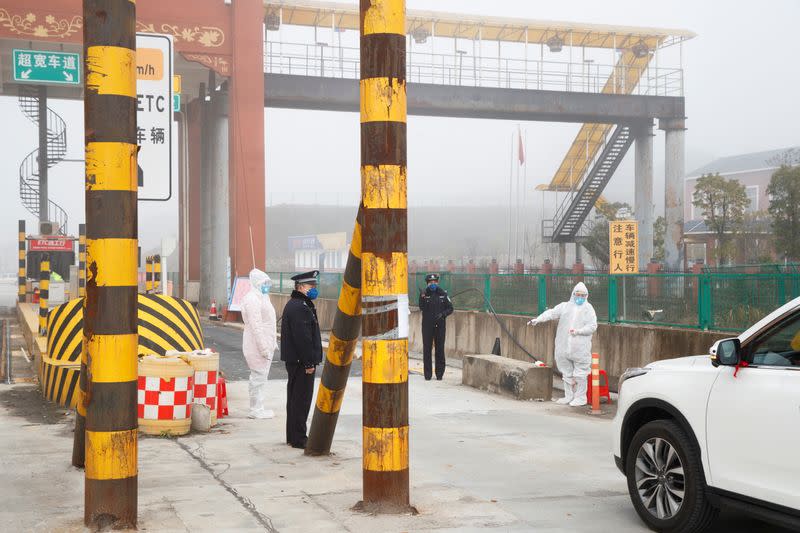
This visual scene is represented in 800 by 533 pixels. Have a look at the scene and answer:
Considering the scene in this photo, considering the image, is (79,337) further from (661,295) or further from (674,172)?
(674,172)

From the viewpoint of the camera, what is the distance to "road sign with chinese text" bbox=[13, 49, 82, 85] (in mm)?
29984

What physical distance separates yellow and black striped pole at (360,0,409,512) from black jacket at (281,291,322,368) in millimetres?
3101

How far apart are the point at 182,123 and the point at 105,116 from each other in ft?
143

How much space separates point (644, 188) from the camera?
150 feet

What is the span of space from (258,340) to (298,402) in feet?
8.71

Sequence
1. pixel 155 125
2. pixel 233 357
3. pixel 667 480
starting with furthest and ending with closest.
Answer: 1. pixel 233 357
2. pixel 155 125
3. pixel 667 480

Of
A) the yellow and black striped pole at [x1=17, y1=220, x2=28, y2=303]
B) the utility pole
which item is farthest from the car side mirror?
the utility pole

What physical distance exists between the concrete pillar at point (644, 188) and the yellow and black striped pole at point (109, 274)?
39.5m

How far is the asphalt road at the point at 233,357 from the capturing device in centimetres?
1723

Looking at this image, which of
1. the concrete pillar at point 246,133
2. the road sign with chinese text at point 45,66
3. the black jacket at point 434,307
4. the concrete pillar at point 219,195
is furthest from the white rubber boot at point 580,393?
the concrete pillar at point 219,195

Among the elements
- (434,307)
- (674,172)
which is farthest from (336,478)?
(674,172)

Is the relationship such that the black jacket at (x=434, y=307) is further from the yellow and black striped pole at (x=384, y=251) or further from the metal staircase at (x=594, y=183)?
the metal staircase at (x=594, y=183)

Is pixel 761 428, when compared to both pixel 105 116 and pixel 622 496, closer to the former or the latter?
pixel 622 496

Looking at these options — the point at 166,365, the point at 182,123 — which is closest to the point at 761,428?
the point at 166,365
